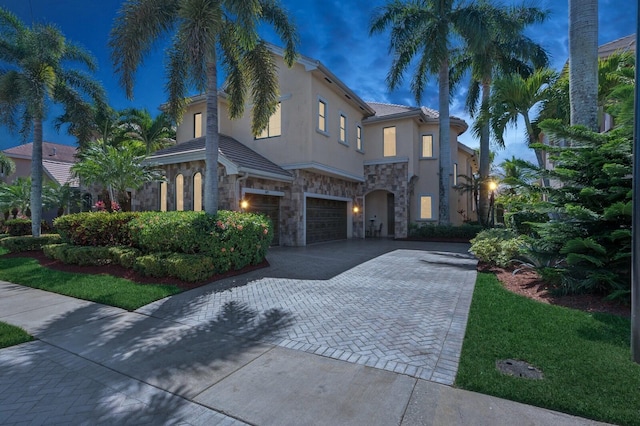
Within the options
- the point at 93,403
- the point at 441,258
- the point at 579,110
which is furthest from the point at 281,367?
the point at 441,258

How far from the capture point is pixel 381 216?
21.2m

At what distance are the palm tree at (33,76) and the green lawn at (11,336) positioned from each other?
11.3m

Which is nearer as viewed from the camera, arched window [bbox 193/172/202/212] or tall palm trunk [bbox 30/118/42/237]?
arched window [bbox 193/172/202/212]

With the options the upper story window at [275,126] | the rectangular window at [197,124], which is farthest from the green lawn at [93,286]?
the rectangular window at [197,124]

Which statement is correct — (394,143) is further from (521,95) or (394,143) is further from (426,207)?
(521,95)

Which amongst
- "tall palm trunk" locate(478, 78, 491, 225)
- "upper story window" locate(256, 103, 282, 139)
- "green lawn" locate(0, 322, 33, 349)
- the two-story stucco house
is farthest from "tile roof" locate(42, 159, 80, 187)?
"tall palm trunk" locate(478, 78, 491, 225)

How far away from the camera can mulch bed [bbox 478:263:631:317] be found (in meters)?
5.20

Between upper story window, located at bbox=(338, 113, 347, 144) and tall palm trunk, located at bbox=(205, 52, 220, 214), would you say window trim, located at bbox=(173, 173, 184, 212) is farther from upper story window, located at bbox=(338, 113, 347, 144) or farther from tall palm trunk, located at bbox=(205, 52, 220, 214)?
upper story window, located at bbox=(338, 113, 347, 144)

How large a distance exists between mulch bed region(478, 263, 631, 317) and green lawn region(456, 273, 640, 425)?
14.0 inches

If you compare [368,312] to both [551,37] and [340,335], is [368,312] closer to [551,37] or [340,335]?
[340,335]

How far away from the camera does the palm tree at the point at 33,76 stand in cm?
1235

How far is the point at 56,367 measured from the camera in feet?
12.1

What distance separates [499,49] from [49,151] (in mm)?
41689

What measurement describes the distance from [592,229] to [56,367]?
888 centimetres
